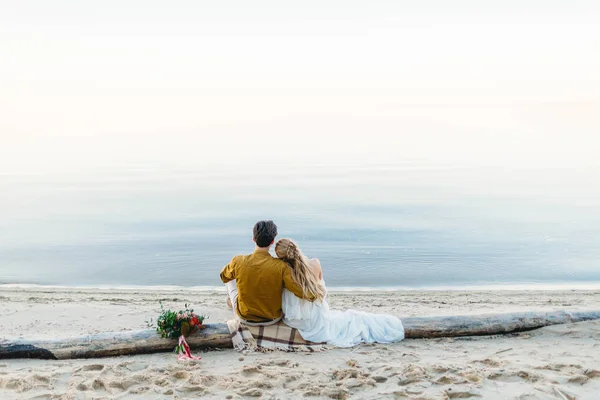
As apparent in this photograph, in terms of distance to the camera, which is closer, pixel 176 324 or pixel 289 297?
pixel 176 324

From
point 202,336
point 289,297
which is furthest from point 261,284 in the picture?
point 202,336

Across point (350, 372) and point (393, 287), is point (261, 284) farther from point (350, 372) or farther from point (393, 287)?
point (393, 287)

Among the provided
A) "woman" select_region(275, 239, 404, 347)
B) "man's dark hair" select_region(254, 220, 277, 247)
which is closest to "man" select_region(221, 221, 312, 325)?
"man's dark hair" select_region(254, 220, 277, 247)

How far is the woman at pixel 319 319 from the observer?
722 cm

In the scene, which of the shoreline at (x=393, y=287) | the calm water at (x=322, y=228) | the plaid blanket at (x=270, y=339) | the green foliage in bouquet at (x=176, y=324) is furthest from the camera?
the calm water at (x=322, y=228)

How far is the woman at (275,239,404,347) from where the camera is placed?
284 inches

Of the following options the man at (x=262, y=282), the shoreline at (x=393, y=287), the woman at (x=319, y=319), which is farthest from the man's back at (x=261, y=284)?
the shoreline at (x=393, y=287)

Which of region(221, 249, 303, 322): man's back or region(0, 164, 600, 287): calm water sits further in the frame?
region(0, 164, 600, 287): calm water

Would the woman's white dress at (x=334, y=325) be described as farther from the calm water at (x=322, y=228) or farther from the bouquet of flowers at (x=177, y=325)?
the calm water at (x=322, y=228)

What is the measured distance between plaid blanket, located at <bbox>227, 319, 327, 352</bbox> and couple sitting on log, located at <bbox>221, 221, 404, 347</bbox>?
0.20 feet

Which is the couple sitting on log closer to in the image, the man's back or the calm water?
the man's back

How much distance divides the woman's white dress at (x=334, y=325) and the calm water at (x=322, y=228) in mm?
5891

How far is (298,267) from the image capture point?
23.7 ft

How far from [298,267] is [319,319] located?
2.43 ft
